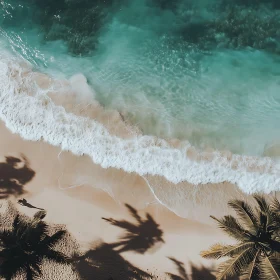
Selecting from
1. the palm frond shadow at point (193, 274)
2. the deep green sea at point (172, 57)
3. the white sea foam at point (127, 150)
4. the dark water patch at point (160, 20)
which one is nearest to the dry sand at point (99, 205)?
the palm frond shadow at point (193, 274)

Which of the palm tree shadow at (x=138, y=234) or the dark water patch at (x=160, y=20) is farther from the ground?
the dark water patch at (x=160, y=20)

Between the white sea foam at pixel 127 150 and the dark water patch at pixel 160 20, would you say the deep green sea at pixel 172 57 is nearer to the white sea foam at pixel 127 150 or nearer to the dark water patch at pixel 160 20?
the dark water patch at pixel 160 20

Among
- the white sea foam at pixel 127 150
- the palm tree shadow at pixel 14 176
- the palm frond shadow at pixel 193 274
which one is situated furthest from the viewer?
the white sea foam at pixel 127 150

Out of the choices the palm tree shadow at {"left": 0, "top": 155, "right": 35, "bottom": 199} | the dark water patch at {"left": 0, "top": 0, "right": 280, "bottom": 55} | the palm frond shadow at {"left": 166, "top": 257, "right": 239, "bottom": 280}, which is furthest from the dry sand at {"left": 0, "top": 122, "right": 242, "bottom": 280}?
the dark water patch at {"left": 0, "top": 0, "right": 280, "bottom": 55}

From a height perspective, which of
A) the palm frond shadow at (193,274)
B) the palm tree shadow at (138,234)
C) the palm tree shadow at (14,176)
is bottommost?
the palm frond shadow at (193,274)

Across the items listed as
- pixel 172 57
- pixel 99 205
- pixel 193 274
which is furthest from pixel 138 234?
pixel 172 57

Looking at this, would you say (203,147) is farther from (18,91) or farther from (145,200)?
(18,91)

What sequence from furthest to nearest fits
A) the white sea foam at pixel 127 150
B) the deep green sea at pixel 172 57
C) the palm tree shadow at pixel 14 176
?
the deep green sea at pixel 172 57 → the white sea foam at pixel 127 150 → the palm tree shadow at pixel 14 176

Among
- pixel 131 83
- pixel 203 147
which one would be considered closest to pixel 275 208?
pixel 203 147
